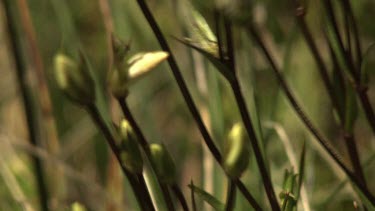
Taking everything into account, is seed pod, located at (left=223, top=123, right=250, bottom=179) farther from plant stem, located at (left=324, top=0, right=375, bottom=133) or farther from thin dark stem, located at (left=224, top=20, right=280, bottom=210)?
plant stem, located at (left=324, top=0, right=375, bottom=133)

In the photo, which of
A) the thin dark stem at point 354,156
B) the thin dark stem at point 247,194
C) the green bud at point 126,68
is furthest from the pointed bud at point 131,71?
the thin dark stem at point 354,156

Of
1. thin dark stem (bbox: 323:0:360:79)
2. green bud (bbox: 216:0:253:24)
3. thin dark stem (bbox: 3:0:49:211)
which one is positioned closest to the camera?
green bud (bbox: 216:0:253:24)

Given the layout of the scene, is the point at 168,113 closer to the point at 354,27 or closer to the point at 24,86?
the point at 24,86

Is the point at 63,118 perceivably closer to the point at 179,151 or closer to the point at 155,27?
the point at 179,151

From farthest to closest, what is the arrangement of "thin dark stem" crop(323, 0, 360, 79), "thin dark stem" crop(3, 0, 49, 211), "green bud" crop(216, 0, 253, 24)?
"thin dark stem" crop(3, 0, 49, 211), "thin dark stem" crop(323, 0, 360, 79), "green bud" crop(216, 0, 253, 24)

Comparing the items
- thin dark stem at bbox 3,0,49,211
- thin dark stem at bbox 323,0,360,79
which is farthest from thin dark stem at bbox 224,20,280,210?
thin dark stem at bbox 3,0,49,211

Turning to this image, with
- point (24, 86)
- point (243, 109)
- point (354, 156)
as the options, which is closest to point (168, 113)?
point (24, 86)

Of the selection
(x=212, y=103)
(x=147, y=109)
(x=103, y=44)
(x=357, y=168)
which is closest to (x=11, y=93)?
(x=103, y=44)
